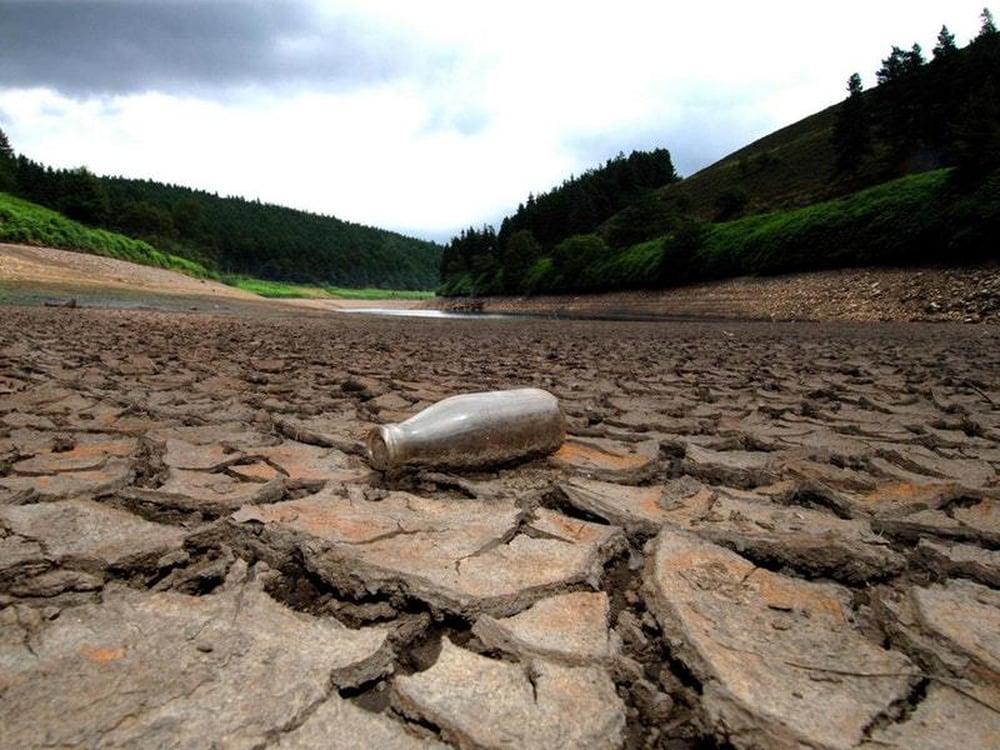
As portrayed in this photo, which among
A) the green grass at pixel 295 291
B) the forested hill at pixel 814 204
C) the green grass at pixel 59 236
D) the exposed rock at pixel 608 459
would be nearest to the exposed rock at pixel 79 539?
the exposed rock at pixel 608 459

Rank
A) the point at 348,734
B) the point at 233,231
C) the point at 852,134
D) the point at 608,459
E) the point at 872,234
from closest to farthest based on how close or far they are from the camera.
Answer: the point at 348,734 < the point at 608,459 < the point at 872,234 < the point at 852,134 < the point at 233,231

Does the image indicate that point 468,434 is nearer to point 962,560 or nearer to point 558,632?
point 558,632

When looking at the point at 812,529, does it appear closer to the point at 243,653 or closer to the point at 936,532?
the point at 936,532

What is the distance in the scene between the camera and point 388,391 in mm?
4035

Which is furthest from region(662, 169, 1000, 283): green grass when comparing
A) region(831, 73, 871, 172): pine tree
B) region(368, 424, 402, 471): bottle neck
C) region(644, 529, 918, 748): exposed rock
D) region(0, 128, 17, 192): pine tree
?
region(0, 128, 17, 192): pine tree

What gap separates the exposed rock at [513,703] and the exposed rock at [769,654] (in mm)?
180

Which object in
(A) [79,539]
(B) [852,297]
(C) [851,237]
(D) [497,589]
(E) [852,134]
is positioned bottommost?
(B) [852,297]

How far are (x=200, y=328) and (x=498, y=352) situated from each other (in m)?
5.58

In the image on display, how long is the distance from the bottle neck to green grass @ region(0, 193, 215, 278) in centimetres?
3758

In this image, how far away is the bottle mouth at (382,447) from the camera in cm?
206

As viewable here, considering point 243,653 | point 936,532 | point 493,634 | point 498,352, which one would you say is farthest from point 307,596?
point 498,352

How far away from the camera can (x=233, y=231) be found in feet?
291

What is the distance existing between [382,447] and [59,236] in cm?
3986

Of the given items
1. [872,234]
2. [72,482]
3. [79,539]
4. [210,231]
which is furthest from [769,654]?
[210,231]
